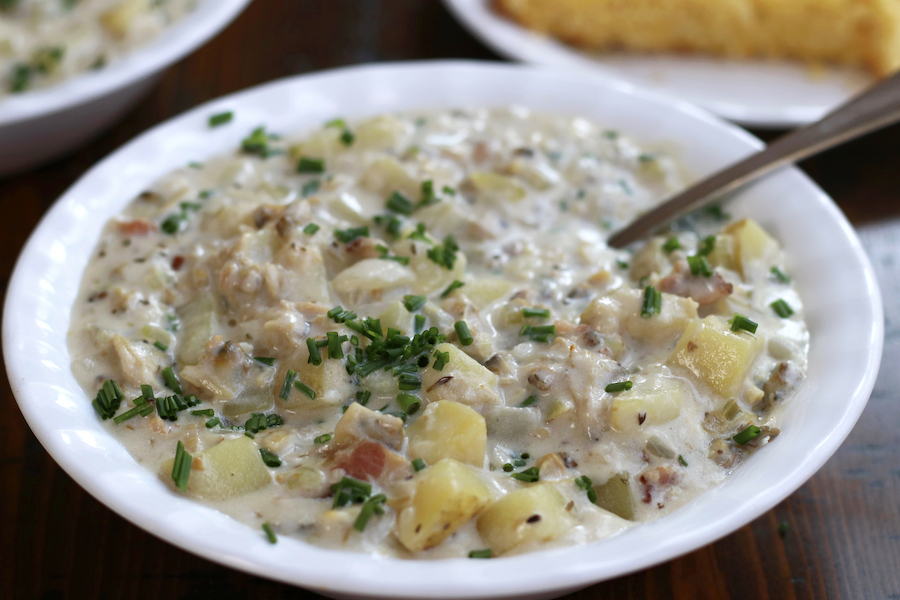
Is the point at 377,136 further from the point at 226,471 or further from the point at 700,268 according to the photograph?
the point at 226,471

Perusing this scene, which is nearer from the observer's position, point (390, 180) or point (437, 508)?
point (437, 508)

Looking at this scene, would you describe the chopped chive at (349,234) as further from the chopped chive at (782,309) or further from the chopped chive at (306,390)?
the chopped chive at (782,309)

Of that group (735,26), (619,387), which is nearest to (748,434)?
(619,387)

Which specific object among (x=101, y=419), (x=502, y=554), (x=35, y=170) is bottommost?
(x=35, y=170)

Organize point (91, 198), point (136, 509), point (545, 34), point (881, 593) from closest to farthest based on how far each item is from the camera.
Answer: point (136, 509) < point (881, 593) < point (91, 198) < point (545, 34)

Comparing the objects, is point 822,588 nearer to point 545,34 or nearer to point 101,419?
point 101,419

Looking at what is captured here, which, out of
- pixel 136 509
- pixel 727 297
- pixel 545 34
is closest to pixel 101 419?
pixel 136 509

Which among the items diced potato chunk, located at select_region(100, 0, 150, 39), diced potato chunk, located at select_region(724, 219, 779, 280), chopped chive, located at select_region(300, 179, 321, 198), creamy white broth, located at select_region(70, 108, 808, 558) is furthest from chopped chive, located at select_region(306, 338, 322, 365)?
diced potato chunk, located at select_region(100, 0, 150, 39)

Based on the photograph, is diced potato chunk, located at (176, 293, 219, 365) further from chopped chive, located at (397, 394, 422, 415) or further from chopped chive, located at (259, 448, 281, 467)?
chopped chive, located at (397, 394, 422, 415)
